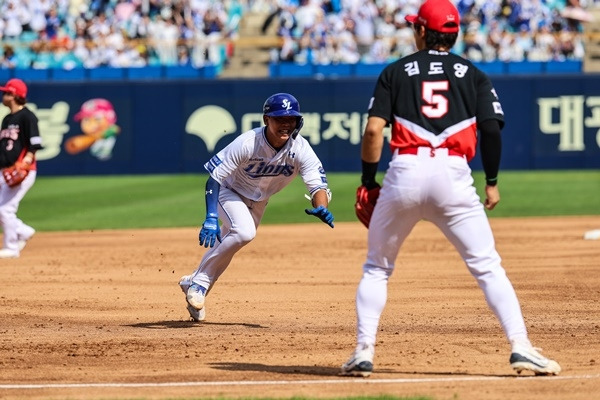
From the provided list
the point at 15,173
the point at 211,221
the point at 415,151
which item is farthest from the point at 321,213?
the point at 15,173

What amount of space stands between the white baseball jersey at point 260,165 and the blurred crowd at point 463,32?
58.6 feet

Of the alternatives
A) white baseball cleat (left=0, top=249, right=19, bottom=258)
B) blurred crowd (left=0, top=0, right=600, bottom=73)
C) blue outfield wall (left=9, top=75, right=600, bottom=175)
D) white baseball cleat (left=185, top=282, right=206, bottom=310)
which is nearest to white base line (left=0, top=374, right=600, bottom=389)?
white baseball cleat (left=185, top=282, right=206, bottom=310)

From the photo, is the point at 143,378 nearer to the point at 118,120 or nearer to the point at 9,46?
the point at 118,120

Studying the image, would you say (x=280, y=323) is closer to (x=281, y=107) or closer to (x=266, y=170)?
(x=266, y=170)

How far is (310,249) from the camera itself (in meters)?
15.0

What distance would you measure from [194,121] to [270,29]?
3329 millimetres

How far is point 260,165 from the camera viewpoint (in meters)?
8.88

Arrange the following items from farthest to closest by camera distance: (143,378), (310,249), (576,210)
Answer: (576,210) < (310,249) < (143,378)

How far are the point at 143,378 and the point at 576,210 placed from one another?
13748 millimetres

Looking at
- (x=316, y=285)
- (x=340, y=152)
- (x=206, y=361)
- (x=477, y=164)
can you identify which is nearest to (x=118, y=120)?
(x=340, y=152)

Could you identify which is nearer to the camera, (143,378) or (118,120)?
(143,378)

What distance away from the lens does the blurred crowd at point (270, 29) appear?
26891 millimetres

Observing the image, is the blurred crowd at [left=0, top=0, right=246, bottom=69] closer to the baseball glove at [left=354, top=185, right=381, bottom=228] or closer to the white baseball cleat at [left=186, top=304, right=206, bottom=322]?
the white baseball cleat at [left=186, top=304, right=206, bottom=322]

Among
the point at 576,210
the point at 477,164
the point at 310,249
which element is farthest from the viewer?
the point at 477,164
